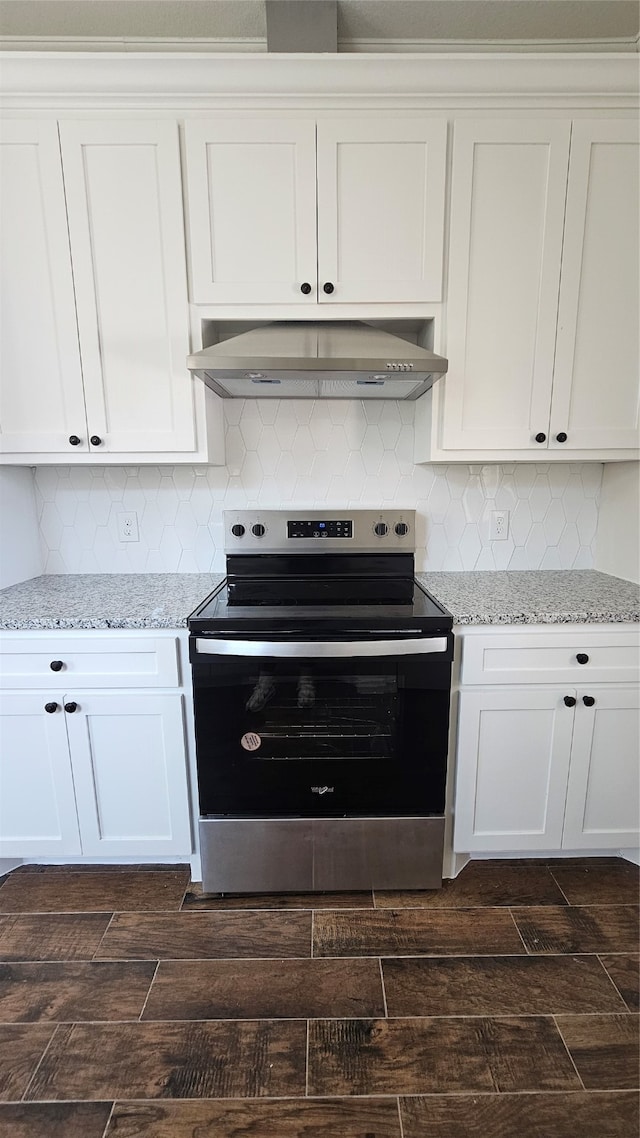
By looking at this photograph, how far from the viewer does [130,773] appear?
5.29ft

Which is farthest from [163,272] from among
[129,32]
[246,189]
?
[129,32]

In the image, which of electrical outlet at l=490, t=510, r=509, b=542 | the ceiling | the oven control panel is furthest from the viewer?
electrical outlet at l=490, t=510, r=509, b=542

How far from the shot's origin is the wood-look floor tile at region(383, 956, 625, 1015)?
1286mm

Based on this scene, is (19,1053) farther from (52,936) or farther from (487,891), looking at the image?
(487,891)

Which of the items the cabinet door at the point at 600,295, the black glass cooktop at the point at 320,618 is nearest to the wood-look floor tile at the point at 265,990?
the black glass cooktop at the point at 320,618

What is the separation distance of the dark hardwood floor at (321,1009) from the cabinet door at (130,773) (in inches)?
7.3

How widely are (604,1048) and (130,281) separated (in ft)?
8.27

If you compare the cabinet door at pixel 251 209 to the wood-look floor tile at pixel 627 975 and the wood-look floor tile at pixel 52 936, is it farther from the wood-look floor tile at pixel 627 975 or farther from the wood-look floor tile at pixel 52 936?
the wood-look floor tile at pixel 627 975

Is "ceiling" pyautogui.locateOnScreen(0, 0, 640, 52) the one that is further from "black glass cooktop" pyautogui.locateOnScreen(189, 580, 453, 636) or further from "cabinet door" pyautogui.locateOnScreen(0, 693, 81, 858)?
"cabinet door" pyautogui.locateOnScreen(0, 693, 81, 858)

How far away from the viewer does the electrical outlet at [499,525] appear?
6.82ft

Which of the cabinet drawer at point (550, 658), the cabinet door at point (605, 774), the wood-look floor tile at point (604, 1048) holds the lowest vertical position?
the wood-look floor tile at point (604, 1048)

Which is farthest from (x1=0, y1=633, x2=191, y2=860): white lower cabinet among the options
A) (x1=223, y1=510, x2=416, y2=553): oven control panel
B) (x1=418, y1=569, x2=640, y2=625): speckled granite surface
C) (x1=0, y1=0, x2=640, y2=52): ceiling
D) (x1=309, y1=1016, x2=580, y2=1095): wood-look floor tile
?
(x1=0, y1=0, x2=640, y2=52): ceiling

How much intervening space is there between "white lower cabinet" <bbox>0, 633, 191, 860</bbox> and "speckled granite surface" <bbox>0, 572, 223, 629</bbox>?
5 centimetres

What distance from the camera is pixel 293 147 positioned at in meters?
1.55
